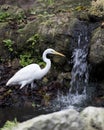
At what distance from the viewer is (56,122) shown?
16.0 feet

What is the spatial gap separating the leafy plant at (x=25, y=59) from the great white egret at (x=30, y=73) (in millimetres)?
1030

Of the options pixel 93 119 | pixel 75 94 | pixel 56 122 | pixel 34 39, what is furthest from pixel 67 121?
pixel 34 39

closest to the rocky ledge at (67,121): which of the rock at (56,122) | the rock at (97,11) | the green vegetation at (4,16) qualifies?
the rock at (56,122)

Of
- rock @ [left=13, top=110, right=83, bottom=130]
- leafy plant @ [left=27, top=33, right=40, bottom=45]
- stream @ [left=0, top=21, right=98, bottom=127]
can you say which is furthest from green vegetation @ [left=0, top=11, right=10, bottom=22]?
rock @ [left=13, top=110, right=83, bottom=130]

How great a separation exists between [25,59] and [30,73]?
1.42 m

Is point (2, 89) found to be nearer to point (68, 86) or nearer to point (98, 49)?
point (68, 86)

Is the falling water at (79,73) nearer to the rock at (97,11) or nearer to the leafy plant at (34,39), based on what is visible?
the rock at (97,11)

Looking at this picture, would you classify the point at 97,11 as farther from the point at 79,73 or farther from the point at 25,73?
the point at 25,73

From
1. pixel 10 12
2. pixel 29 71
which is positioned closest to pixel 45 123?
pixel 29 71

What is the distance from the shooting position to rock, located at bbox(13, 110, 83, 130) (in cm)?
482

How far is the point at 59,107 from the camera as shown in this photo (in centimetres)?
1110

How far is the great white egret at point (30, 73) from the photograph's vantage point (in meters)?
12.1

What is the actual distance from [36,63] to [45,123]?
8.57m

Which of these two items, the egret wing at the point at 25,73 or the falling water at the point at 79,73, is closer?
the egret wing at the point at 25,73
